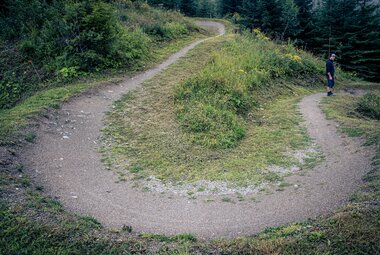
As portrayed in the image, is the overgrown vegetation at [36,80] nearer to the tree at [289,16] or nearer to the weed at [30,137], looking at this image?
the weed at [30,137]

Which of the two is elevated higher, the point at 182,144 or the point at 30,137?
the point at 30,137

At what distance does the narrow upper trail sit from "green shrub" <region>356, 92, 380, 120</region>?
4558mm

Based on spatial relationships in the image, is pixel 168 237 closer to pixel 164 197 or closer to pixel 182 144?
pixel 164 197

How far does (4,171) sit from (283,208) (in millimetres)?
6217

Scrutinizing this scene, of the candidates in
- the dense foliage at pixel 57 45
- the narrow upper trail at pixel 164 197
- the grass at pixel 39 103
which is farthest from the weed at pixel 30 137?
the dense foliage at pixel 57 45

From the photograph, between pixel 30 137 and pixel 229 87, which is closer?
pixel 30 137

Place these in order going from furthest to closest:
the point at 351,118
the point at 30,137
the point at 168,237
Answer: the point at 351,118, the point at 30,137, the point at 168,237

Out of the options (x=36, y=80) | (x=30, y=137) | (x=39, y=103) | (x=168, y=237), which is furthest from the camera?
(x=36, y=80)

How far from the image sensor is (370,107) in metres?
13.4

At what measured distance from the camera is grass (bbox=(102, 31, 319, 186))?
815cm

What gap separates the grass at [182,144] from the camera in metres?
8.15

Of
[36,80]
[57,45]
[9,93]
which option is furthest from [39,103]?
[57,45]

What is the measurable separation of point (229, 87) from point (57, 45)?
868 cm

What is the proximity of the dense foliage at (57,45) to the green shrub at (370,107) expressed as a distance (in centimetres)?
1101
